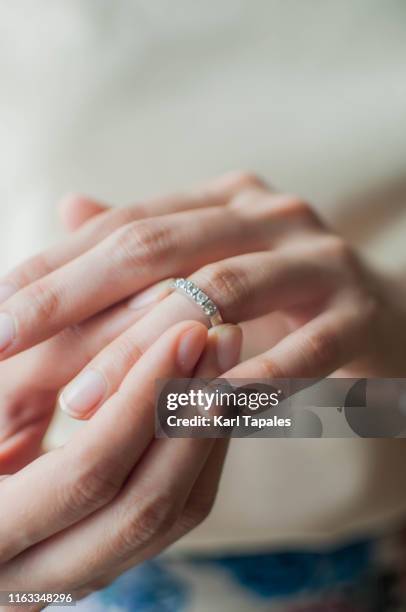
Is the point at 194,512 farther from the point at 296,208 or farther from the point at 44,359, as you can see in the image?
the point at 296,208

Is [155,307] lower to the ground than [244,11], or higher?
lower

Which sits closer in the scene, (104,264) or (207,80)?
(104,264)

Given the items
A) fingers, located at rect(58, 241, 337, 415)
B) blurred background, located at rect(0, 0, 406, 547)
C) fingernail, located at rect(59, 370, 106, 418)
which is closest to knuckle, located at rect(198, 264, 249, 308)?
fingers, located at rect(58, 241, 337, 415)

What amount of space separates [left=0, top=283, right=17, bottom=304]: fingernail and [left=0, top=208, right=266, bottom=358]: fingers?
3 centimetres

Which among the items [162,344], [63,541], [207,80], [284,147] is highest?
[207,80]

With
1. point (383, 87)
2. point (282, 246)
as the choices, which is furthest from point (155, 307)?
point (383, 87)

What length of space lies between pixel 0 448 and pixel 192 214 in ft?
0.87

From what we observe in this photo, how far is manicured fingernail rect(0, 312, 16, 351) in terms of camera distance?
46 cm

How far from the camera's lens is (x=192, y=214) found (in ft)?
1.81

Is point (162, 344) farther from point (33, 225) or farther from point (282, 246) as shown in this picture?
point (33, 225)

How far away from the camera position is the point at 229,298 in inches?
19.2

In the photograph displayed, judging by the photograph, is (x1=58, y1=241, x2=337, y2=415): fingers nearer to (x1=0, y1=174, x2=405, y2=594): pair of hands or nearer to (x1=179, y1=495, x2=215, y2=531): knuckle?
(x1=0, y1=174, x2=405, y2=594): pair of hands

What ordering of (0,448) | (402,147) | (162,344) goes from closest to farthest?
(162,344)
(0,448)
(402,147)

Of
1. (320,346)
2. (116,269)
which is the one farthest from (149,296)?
(320,346)
